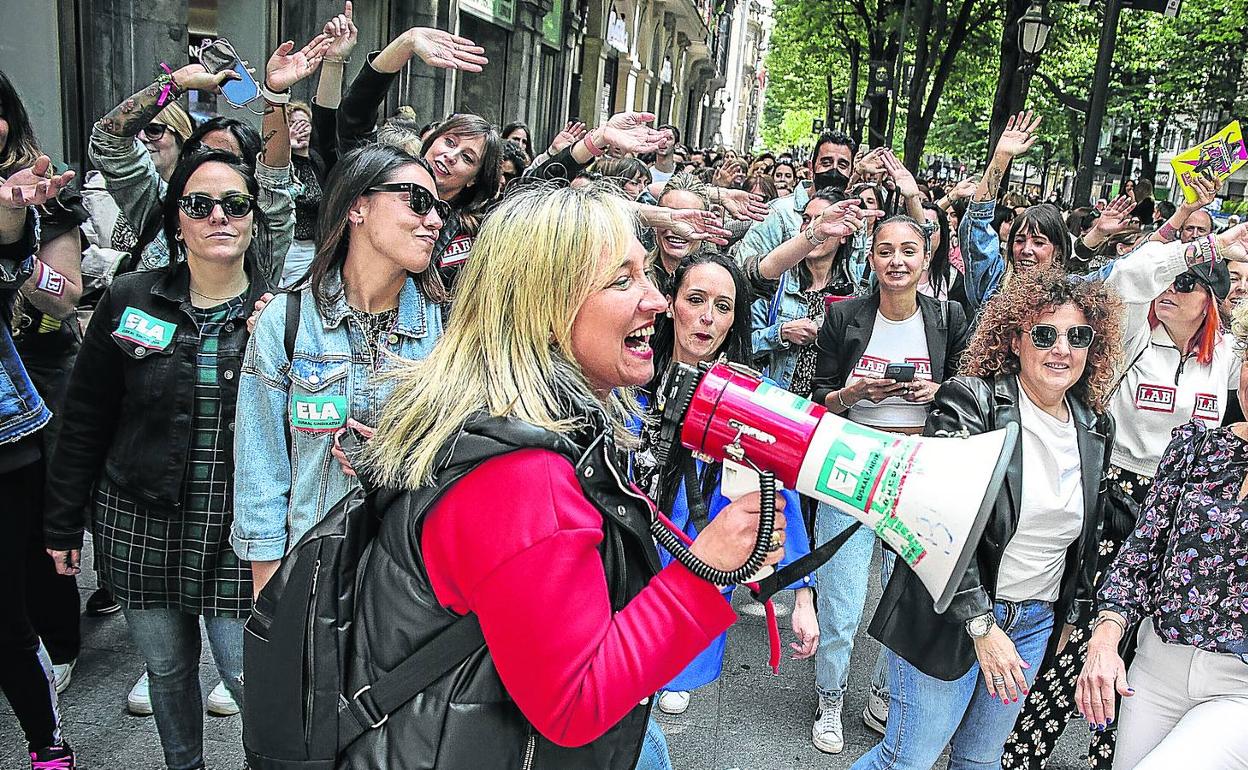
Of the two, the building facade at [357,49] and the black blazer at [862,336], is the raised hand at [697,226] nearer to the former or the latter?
the black blazer at [862,336]

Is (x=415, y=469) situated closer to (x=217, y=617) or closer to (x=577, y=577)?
(x=577, y=577)

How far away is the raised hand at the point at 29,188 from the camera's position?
2914mm

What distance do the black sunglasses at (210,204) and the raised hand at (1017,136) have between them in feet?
13.3

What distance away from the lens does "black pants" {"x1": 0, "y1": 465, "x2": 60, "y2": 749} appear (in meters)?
3.07

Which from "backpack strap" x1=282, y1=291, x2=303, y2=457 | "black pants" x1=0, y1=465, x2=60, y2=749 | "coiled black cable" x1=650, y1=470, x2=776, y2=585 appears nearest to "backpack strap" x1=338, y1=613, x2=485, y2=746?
"coiled black cable" x1=650, y1=470, x2=776, y2=585

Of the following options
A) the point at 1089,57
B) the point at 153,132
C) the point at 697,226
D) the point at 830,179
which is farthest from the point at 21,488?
the point at 1089,57

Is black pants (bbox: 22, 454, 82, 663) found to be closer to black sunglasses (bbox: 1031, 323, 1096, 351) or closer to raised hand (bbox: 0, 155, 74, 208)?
raised hand (bbox: 0, 155, 74, 208)

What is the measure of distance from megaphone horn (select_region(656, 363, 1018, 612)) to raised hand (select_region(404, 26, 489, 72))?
2552 millimetres

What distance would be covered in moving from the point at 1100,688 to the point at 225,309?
2.68 metres

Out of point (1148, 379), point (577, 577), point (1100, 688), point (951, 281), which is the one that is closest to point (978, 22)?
point (951, 281)

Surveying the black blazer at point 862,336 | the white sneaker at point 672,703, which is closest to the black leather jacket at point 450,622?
the white sneaker at point 672,703

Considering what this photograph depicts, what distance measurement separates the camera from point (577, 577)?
155 cm

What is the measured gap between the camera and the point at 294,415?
2.65m

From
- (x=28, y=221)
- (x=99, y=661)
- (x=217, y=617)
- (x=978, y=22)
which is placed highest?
(x=978, y=22)
